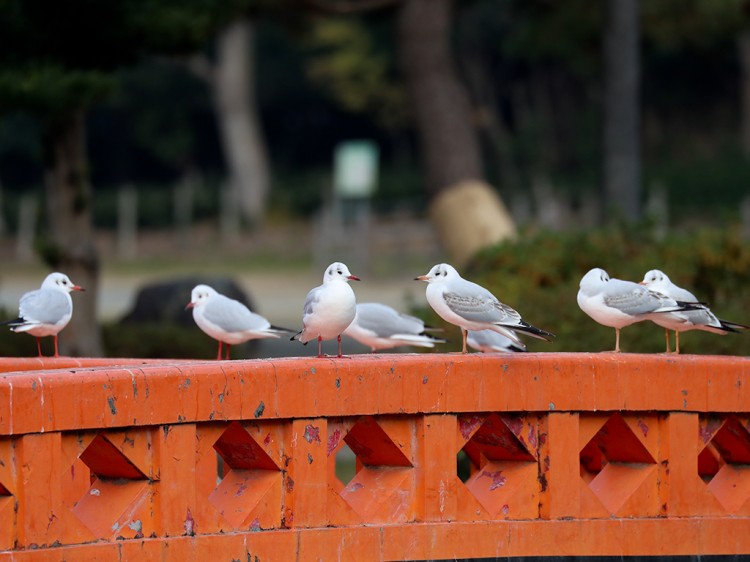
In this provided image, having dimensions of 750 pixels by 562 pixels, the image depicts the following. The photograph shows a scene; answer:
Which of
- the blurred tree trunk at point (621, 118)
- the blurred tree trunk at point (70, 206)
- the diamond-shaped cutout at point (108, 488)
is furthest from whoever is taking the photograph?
the blurred tree trunk at point (621, 118)

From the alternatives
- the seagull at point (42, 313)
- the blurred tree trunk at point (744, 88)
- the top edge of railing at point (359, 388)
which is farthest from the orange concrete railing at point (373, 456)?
the blurred tree trunk at point (744, 88)

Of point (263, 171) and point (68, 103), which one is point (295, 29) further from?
point (263, 171)

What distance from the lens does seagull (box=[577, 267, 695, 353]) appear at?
22.9 feet

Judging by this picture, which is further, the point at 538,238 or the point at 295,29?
the point at 295,29

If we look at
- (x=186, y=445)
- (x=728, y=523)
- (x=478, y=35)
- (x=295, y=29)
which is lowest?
(x=728, y=523)

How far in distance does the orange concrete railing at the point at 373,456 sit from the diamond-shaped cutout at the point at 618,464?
0.01 metres

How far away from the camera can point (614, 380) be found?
661 centimetres

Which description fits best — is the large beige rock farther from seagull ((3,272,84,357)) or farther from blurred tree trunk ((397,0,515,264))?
seagull ((3,272,84,357))

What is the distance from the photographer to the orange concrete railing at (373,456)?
18.2ft

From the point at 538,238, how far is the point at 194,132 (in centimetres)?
3723

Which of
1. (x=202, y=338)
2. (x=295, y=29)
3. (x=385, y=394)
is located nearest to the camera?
(x=385, y=394)

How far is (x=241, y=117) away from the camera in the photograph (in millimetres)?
42938

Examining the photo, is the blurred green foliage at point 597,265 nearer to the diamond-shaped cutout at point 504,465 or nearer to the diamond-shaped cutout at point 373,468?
the diamond-shaped cutout at point 504,465

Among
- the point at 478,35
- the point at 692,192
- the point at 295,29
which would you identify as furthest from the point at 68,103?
the point at 478,35
